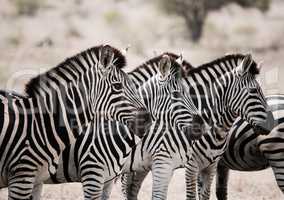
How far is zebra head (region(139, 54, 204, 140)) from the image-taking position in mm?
8078

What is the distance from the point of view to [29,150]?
6941mm

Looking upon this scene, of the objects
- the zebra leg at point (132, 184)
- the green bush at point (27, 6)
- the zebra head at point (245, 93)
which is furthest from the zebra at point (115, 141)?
the green bush at point (27, 6)

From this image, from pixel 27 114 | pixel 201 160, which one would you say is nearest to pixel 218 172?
pixel 201 160

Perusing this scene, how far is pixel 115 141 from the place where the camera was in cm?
787

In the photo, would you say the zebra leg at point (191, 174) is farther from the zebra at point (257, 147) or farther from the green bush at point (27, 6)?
the green bush at point (27, 6)

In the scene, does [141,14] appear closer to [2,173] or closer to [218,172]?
[218,172]

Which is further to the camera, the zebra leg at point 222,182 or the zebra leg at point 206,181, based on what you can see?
Answer: the zebra leg at point 222,182

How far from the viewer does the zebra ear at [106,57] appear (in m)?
7.27

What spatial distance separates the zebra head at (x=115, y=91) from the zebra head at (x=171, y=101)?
728 mm

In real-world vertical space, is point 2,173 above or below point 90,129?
below

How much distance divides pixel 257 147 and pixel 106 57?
8.21ft

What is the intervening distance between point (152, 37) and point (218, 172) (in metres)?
15.4

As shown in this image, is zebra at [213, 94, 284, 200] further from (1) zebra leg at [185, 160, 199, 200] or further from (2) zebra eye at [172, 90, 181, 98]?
(2) zebra eye at [172, 90, 181, 98]

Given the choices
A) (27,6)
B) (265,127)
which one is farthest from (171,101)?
(27,6)
